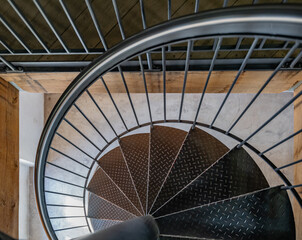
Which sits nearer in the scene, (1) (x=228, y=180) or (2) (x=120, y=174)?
(1) (x=228, y=180)

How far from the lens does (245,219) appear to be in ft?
6.86

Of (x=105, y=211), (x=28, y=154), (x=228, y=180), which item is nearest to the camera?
(x=228, y=180)

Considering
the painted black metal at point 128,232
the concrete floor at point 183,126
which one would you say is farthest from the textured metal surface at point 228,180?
the concrete floor at point 183,126

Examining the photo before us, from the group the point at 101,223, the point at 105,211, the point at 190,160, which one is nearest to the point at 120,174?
the point at 105,211

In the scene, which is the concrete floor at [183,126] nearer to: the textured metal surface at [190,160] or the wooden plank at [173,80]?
the wooden plank at [173,80]

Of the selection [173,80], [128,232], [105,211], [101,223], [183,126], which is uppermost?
[173,80]

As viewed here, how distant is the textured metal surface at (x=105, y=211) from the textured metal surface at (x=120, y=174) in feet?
0.67

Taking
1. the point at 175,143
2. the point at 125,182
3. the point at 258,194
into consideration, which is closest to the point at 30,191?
the point at 125,182

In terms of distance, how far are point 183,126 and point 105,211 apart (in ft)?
6.56

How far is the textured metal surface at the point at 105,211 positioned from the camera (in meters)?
2.89

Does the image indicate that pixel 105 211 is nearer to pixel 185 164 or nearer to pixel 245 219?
pixel 185 164

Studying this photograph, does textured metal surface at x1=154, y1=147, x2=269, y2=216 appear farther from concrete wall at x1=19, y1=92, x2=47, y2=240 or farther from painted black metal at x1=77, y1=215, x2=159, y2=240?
concrete wall at x1=19, y1=92, x2=47, y2=240

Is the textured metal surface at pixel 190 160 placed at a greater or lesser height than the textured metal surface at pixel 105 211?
greater

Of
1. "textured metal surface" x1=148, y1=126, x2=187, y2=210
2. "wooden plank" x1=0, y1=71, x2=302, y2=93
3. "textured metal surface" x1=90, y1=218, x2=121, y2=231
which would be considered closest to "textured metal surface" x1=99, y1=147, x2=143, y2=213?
"textured metal surface" x1=148, y1=126, x2=187, y2=210
